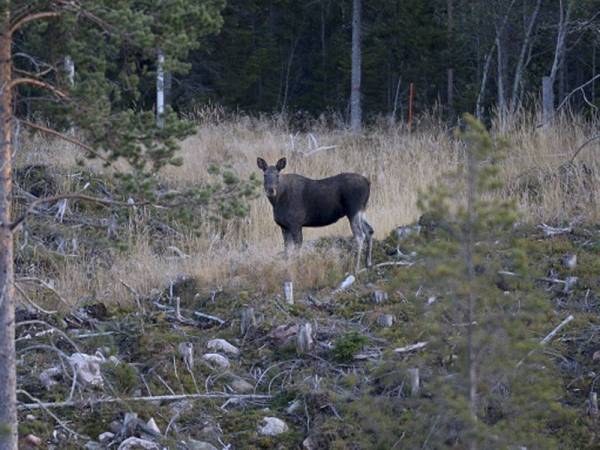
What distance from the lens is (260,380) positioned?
28.1 feet

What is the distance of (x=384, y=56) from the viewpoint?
28.8 m

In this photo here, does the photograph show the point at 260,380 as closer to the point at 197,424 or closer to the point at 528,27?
the point at 197,424

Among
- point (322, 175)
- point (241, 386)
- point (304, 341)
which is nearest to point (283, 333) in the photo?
point (304, 341)

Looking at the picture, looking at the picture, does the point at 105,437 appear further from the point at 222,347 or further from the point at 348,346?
the point at 348,346

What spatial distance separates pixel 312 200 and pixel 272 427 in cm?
445

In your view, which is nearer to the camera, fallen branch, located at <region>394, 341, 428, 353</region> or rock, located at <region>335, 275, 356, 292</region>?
fallen branch, located at <region>394, 341, 428, 353</region>

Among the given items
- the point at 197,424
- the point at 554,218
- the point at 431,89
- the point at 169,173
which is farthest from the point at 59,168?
the point at 431,89

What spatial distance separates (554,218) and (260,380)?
4.62 metres

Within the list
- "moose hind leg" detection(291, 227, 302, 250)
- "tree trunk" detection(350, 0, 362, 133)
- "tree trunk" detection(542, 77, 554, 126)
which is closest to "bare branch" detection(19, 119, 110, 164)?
"moose hind leg" detection(291, 227, 302, 250)

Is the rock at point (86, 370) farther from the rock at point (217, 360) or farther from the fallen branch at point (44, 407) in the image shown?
the rock at point (217, 360)

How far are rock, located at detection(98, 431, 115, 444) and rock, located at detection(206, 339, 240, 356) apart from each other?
1390mm

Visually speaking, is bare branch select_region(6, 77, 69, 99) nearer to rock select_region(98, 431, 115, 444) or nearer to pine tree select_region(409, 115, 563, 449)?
rock select_region(98, 431, 115, 444)

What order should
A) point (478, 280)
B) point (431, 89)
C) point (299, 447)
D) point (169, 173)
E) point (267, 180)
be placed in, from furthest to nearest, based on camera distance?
1. point (431, 89)
2. point (169, 173)
3. point (267, 180)
4. point (299, 447)
5. point (478, 280)

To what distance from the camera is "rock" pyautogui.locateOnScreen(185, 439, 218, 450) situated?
7.66 meters
